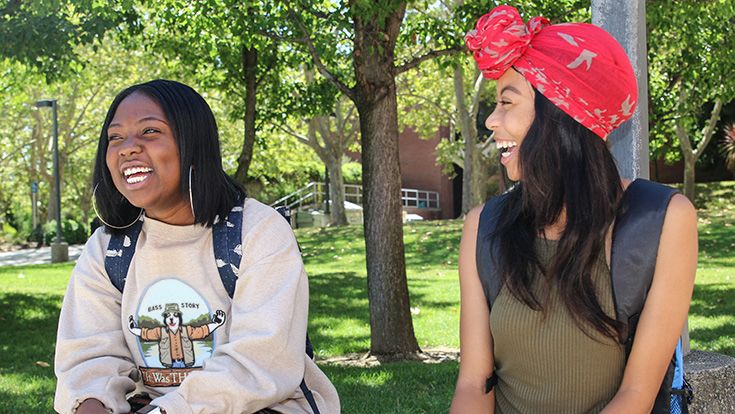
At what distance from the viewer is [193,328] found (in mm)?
2873

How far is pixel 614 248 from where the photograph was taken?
2.50m

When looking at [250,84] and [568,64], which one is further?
[250,84]

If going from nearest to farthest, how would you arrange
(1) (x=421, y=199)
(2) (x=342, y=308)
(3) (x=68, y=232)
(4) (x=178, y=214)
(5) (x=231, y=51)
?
(4) (x=178, y=214)
(5) (x=231, y=51)
(2) (x=342, y=308)
(3) (x=68, y=232)
(1) (x=421, y=199)

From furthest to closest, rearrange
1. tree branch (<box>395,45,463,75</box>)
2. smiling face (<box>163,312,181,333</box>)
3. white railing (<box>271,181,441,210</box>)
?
white railing (<box>271,181,441,210</box>)
tree branch (<box>395,45,463,75</box>)
smiling face (<box>163,312,181,333</box>)

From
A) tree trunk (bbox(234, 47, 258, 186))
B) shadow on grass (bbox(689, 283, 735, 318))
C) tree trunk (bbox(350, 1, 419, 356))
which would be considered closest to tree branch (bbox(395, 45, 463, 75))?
tree trunk (bbox(350, 1, 419, 356))

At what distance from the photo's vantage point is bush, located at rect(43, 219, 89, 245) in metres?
31.5

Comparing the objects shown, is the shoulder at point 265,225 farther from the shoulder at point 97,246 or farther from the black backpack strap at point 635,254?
the black backpack strap at point 635,254

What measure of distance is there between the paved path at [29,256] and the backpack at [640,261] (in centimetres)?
2400

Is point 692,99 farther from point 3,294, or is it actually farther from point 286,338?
point 286,338

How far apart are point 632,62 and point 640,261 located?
159cm

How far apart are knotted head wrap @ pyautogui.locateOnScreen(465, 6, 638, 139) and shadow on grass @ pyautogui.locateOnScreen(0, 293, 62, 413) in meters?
5.02

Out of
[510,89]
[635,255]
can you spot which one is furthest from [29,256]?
[635,255]

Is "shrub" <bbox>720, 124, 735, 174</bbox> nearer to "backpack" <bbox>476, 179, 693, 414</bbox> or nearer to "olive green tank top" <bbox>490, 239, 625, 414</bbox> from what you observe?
"backpack" <bbox>476, 179, 693, 414</bbox>

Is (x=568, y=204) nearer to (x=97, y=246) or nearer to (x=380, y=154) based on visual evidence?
(x=97, y=246)
